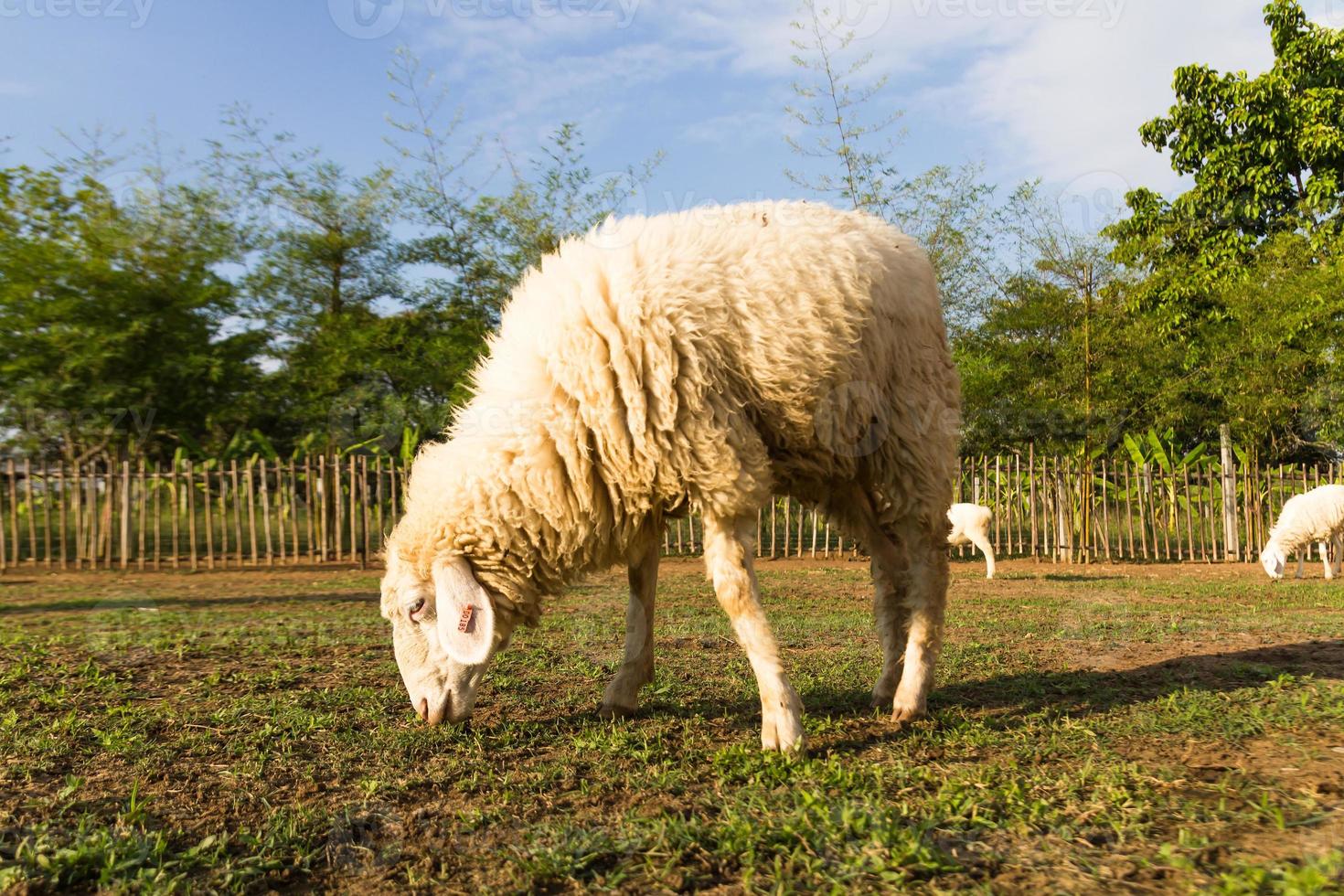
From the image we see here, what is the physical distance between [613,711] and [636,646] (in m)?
0.32

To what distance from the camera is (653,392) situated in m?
3.70

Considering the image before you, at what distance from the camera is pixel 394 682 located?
508 centimetres

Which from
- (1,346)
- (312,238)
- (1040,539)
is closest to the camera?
(1,346)

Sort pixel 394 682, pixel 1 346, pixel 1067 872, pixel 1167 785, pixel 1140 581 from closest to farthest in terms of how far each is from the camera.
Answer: pixel 1067 872, pixel 1167 785, pixel 394 682, pixel 1140 581, pixel 1 346

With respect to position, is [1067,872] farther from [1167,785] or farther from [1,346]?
[1,346]

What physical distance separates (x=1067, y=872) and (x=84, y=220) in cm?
1964

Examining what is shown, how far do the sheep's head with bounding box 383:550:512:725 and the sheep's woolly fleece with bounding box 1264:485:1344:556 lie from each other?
42.8 ft

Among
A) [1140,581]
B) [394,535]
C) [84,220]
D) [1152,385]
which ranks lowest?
[1140,581]

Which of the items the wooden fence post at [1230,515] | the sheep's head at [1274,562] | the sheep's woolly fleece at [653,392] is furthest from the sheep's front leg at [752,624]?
the wooden fence post at [1230,515]

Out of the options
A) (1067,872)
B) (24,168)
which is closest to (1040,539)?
(1067,872)

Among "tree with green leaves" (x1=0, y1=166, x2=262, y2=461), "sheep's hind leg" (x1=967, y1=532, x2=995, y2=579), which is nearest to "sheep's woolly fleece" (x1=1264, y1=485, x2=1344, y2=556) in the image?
"sheep's hind leg" (x1=967, y1=532, x2=995, y2=579)

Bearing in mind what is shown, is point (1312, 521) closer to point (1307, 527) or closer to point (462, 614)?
point (1307, 527)

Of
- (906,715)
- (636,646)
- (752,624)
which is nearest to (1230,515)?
(906,715)

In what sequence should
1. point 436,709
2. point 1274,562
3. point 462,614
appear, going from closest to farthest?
point 462,614 → point 436,709 → point 1274,562
